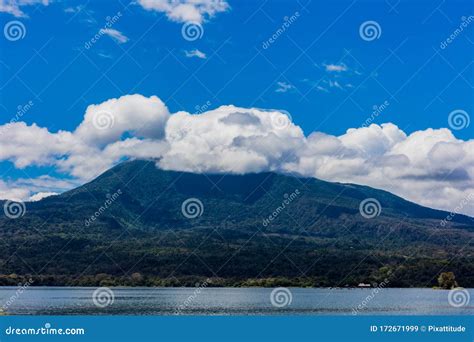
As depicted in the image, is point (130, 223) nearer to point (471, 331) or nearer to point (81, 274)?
point (81, 274)

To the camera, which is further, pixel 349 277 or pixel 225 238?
pixel 225 238

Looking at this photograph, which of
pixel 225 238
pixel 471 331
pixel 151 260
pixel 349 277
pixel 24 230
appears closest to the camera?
pixel 471 331

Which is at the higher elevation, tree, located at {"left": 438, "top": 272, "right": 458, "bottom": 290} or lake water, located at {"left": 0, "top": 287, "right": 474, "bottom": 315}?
tree, located at {"left": 438, "top": 272, "right": 458, "bottom": 290}

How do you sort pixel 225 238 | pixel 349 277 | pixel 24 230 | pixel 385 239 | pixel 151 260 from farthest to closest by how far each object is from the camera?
1. pixel 385 239
2. pixel 225 238
3. pixel 24 230
4. pixel 151 260
5. pixel 349 277

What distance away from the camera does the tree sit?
3777 inches

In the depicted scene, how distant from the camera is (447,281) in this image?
9625 cm

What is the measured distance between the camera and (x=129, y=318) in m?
20.1

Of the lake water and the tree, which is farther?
the tree

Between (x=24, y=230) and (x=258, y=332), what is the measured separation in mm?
135375

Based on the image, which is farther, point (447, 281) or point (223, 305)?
point (447, 281)

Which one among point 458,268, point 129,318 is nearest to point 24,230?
point 458,268

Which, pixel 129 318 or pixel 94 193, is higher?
pixel 94 193

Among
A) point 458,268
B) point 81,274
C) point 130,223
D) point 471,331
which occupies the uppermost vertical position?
point 130,223

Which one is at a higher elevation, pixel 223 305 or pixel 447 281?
pixel 447 281
